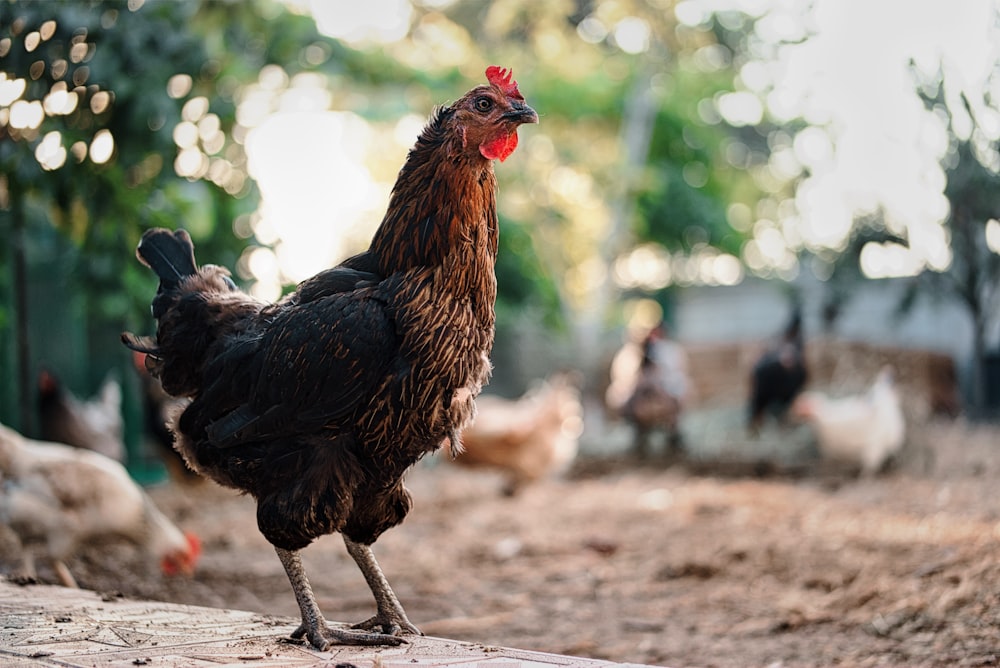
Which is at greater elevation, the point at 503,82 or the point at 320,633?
the point at 503,82

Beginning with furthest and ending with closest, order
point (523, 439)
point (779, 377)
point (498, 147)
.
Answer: point (779, 377) → point (523, 439) → point (498, 147)

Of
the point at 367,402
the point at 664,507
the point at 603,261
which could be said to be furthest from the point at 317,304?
the point at 603,261

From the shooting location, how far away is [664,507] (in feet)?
27.6

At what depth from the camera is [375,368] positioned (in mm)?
2934

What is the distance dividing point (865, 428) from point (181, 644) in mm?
7853

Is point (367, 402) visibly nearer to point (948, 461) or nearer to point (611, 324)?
point (948, 461)

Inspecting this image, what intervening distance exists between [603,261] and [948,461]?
691 cm

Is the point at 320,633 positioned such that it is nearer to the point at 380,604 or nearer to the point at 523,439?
the point at 380,604

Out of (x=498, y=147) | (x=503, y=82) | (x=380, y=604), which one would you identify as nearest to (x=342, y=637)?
(x=380, y=604)

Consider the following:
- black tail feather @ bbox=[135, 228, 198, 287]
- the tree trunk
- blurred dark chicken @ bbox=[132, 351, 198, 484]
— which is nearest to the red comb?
black tail feather @ bbox=[135, 228, 198, 287]

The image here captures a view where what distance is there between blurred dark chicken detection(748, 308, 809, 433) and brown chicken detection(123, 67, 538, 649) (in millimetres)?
8259

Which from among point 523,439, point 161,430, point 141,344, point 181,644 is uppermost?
point 523,439

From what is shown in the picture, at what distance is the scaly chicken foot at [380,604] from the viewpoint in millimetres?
3191

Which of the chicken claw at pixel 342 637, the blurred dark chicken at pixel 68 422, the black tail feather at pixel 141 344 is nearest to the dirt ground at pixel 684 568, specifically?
the blurred dark chicken at pixel 68 422
